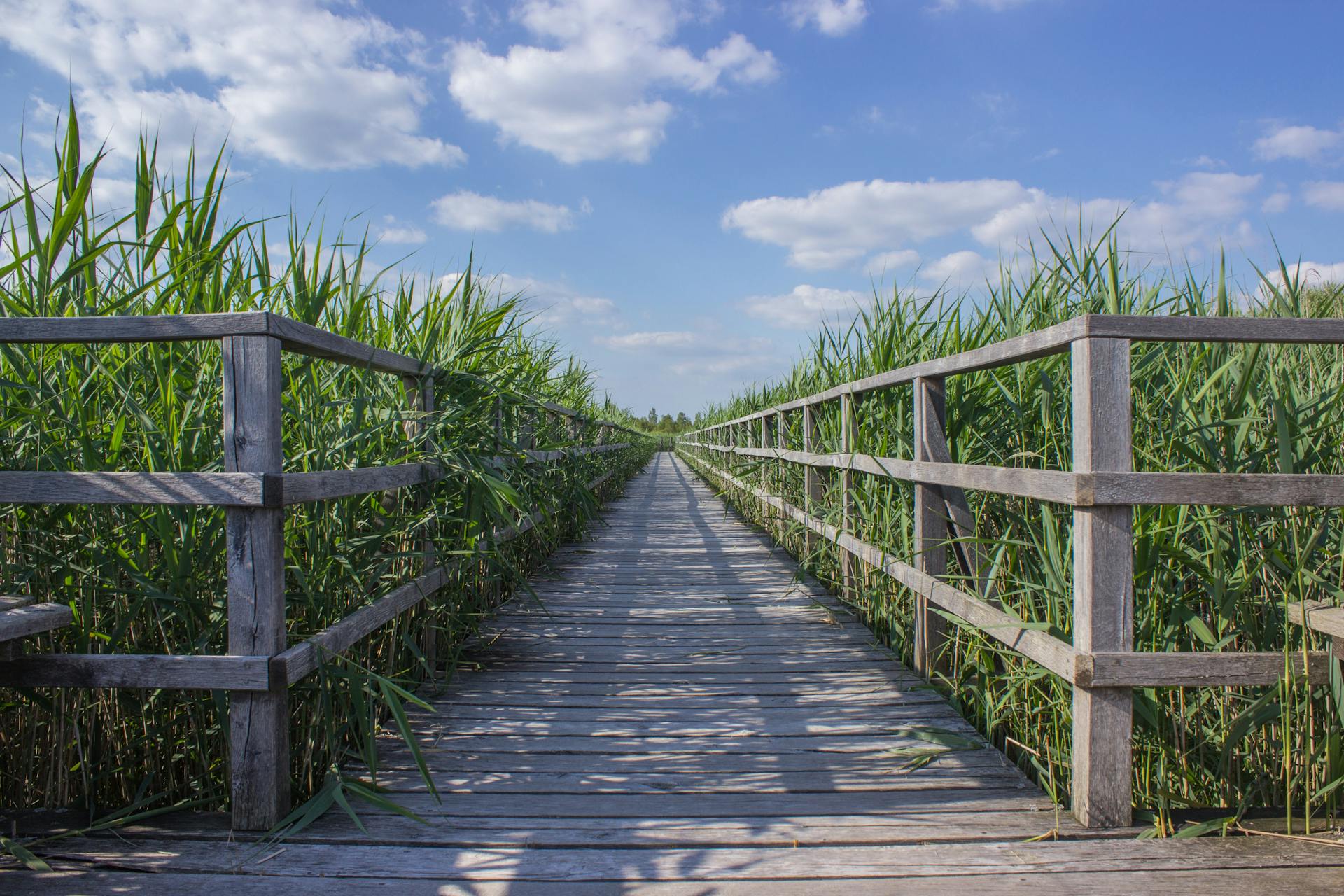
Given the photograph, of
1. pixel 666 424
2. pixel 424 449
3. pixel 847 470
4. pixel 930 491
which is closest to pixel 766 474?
pixel 847 470

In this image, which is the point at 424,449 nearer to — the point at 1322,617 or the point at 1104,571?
the point at 1104,571

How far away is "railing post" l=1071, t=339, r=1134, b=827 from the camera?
5.60 ft

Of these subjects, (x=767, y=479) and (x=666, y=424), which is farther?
(x=666, y=424)

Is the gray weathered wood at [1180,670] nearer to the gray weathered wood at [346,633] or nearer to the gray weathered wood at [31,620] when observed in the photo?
the gray weathered wood at [346,633]

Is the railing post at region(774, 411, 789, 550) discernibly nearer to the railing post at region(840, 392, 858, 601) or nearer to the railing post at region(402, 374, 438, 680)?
the railing post at region(840, 392, 858, 601)

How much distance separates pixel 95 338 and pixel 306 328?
1.50 feet

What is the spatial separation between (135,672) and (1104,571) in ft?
7.38

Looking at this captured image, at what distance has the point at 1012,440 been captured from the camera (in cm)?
262

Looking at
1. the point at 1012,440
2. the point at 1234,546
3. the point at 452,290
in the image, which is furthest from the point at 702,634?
the point at 1234,546

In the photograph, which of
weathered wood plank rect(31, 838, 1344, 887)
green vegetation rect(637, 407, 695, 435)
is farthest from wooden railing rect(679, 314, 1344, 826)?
green vegetation rect(637, 407, 695, 435)

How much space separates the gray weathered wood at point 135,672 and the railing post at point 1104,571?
1913 millimetres

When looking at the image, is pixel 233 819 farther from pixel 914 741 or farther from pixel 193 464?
pixel 914 741

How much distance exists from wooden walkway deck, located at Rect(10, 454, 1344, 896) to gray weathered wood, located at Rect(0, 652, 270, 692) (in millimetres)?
365

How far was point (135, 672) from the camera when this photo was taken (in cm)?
176
